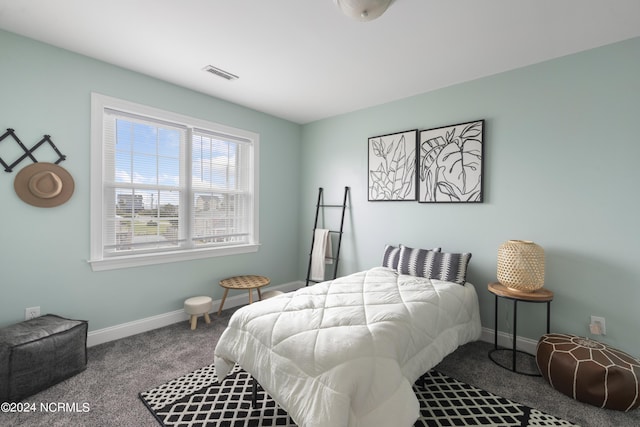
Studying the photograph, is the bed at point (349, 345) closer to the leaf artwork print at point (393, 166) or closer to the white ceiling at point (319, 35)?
the leaf artwork print at point (393, 166)

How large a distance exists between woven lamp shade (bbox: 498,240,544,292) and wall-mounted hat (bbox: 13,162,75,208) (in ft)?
12.2

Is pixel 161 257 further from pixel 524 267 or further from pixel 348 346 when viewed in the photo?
pixel 524 267

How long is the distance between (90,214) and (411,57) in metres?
3.14

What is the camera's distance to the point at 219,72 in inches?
112

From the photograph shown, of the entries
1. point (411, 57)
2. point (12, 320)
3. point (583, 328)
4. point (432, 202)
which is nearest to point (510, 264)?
point (583, 328)

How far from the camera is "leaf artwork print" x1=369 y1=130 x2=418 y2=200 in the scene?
3.33 metres

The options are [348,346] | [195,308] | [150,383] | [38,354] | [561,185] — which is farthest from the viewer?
[195,308]

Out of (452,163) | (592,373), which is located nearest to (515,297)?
(592,373)

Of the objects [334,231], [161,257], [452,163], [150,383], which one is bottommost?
[150,383]

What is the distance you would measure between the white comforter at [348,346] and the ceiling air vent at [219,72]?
7.23ft

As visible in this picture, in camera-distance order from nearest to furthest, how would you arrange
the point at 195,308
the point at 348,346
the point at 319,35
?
the point at 348,346 → the point at 319,35 → the point at 195,308

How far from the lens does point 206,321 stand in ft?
10.4

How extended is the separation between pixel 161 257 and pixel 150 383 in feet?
4.27

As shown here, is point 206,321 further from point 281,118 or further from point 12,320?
point 281,118
